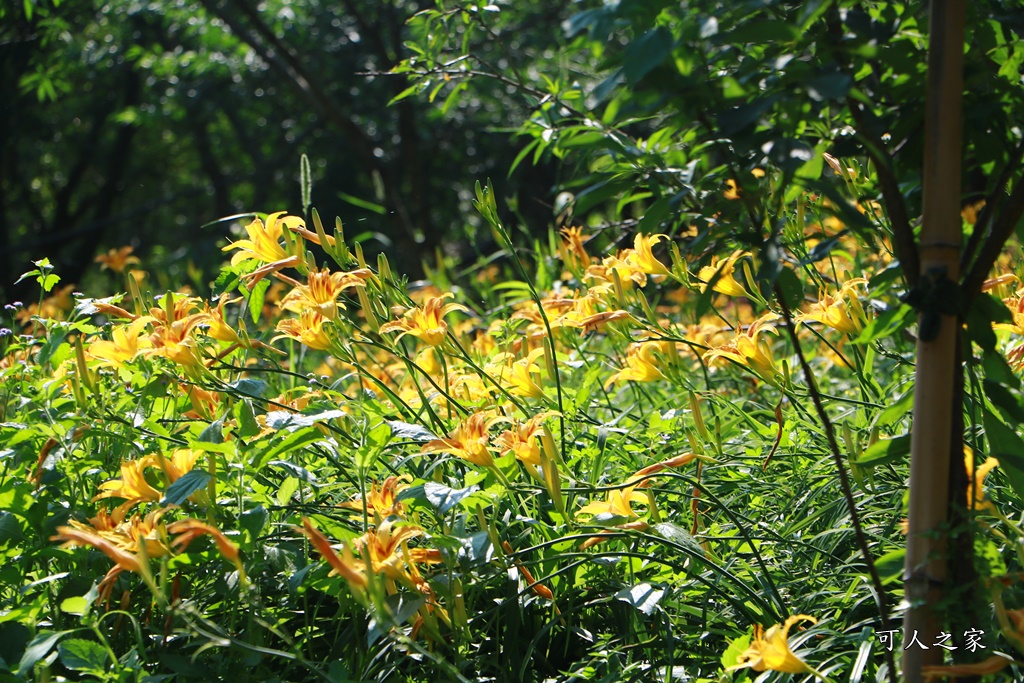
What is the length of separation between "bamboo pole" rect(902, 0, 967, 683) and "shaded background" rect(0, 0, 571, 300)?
470cm

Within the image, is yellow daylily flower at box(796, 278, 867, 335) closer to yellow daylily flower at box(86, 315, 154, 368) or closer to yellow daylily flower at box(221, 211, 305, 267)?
yellow daylily flower at box(221, 211, 305, 267)

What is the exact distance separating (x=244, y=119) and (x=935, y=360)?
11.1m

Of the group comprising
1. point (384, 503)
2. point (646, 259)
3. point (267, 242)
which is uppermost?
point (267, 242)

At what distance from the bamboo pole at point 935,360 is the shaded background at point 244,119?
470cm

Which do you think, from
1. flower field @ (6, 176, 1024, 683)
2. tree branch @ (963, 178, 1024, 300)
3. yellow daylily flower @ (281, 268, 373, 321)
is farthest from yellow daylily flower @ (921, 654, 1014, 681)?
yellow daylily flower @ (281, 268, 373, 321)

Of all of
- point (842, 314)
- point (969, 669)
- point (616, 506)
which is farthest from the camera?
point (842, 314)

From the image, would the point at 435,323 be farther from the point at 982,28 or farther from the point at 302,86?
the point at 302,86

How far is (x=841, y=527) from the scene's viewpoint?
5.68 ft

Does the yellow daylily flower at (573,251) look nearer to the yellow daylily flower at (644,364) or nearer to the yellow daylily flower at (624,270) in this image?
the yellow daylily flower at (624,270)

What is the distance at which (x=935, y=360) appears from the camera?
1204mm

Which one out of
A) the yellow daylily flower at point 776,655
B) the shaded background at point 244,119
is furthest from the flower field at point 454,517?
the shaded background at point 244,119

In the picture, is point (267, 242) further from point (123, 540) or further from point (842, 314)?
point (842, 314)

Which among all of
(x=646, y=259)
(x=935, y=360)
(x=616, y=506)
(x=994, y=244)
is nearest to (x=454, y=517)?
(x=616, y=506)

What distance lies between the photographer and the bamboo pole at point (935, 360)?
117cm
